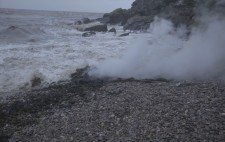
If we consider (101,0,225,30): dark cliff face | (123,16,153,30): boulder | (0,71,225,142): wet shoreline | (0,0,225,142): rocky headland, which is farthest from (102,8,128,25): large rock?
(0,71,225,142): wet shoreline

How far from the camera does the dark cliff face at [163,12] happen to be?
16391 mm

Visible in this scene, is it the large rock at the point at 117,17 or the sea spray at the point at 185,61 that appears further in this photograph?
the large rock at the point at 117,17

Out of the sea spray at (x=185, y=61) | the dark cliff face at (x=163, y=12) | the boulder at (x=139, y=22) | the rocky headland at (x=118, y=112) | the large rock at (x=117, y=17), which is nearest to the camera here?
the rocky headland at (x=118, y=112)

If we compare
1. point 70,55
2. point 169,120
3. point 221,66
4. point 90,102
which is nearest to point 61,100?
point 90,102

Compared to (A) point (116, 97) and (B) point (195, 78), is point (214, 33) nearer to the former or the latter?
(B) point (195, 78)

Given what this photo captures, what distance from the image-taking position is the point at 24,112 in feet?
27.1

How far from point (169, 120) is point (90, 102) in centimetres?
260

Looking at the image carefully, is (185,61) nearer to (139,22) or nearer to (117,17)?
(139,22)

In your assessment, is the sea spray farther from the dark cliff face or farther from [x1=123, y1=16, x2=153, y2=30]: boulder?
[x1=123, y1=16, x2=153, y2=30]: boulder

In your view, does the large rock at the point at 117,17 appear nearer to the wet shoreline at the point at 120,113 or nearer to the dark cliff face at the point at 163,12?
the dark cliff face at the point at 163,12

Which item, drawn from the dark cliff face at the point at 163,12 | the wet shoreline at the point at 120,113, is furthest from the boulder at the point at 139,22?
the wet shoreline at the point at 120,113

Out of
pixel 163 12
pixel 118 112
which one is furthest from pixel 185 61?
pixel 163 12

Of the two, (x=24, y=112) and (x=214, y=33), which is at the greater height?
(x=214, y=33)

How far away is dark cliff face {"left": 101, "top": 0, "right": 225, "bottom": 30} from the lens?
16.4m
